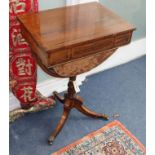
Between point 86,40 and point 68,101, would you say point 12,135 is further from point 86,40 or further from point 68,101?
point 86,40

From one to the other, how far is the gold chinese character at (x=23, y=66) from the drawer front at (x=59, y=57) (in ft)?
1.72

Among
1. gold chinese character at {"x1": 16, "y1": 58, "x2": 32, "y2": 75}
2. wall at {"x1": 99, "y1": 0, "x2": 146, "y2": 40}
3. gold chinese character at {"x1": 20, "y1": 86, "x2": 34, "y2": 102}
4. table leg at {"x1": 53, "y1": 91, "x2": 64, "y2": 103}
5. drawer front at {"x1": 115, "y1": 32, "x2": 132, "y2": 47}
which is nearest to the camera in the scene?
drawer front at {"x1": 115, "y1": 32, "x2": 132, "y2": 47}

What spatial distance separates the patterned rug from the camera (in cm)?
A: 176

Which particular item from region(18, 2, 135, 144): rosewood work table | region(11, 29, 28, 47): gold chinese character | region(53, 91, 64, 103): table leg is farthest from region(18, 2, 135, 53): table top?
region(53, 91, 64, 103): table leg

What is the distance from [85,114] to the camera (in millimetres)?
1955

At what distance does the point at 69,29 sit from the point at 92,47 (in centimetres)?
17

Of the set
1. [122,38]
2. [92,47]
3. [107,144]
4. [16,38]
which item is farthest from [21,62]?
[107,144]

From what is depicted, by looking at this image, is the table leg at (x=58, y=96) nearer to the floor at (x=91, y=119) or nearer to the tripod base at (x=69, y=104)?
the floor at (x=91, y=119)

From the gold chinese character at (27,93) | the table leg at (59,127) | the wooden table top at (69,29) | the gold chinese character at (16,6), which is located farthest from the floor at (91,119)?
the gold chinese character at (16,6)

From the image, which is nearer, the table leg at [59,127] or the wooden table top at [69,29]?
Result: the wooden table top at [69,29]

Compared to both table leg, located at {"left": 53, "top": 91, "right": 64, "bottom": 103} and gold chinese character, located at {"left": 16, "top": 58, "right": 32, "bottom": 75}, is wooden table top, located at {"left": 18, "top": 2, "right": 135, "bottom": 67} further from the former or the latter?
table leg, located at {"left": 53, "top": 91, "right": 64, "bottom": 103}

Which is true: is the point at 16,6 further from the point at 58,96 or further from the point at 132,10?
the point at 132,10

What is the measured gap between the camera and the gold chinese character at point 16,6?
1495 mm
